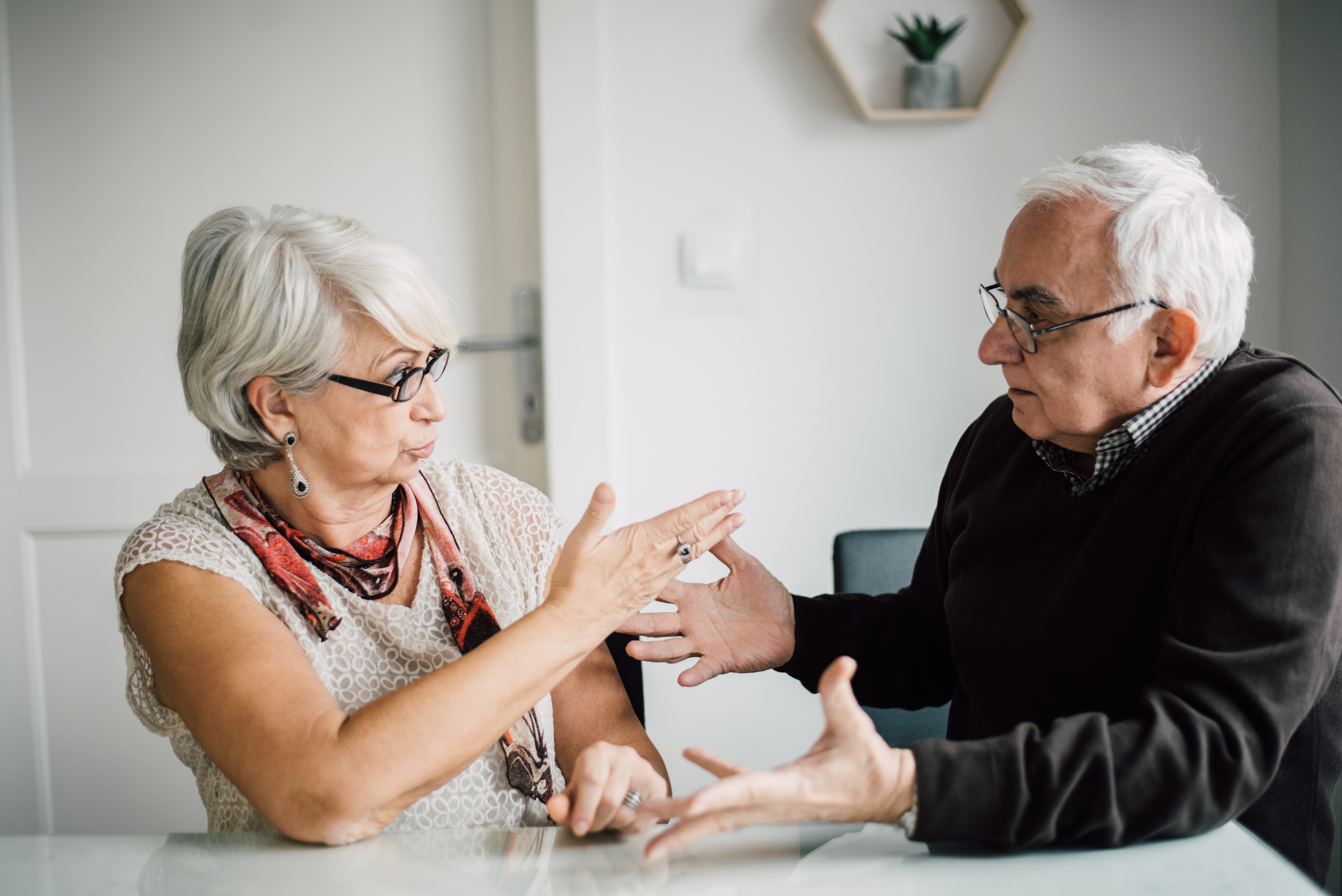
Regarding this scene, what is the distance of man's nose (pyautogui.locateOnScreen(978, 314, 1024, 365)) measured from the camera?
4.01 feet

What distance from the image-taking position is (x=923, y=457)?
225cm

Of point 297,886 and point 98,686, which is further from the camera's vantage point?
point 98,686

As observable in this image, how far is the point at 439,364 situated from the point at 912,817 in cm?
82

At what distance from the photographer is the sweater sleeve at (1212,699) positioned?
832 mm

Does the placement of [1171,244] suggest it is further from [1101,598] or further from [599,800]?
[599,800]

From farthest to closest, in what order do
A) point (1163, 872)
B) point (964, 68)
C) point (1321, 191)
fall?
point (964, 68)
point (1321, 191)
point (1163, 872)

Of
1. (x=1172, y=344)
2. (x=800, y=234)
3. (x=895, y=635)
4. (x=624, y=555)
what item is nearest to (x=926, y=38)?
(x=800, y=234)

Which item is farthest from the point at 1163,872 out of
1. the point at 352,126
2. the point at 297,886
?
the point at 352,126

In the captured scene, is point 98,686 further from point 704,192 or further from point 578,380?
point 704,192

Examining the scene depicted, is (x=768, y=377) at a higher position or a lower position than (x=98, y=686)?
higher

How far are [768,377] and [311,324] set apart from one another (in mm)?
1249

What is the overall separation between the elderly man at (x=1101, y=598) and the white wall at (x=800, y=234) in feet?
2.46

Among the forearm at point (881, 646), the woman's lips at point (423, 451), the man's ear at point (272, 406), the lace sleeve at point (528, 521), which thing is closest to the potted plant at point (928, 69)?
the forearm at point (881, 646)

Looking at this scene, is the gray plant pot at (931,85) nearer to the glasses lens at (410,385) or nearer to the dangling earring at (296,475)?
the glasses lens at (410,385)
